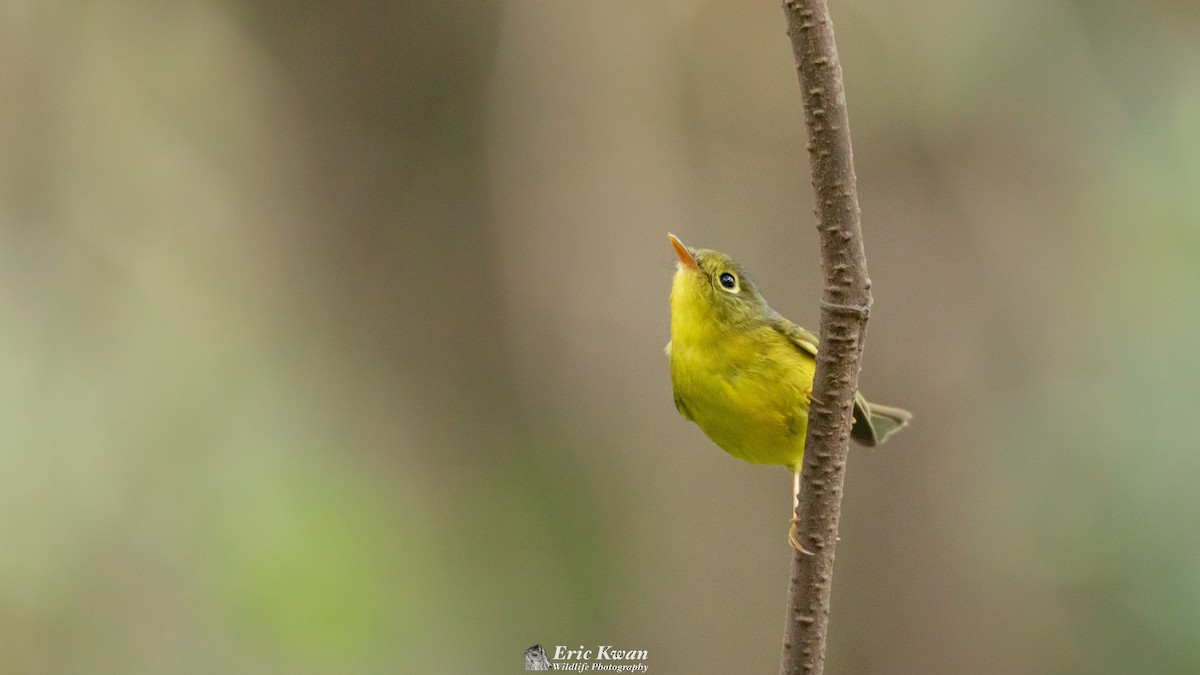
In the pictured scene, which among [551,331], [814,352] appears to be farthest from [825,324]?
[551,331]

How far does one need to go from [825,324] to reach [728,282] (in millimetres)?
1193

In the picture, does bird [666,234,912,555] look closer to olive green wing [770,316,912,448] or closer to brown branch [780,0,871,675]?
olive green wing [770,316,912,448]

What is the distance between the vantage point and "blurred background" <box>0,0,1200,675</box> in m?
4.46

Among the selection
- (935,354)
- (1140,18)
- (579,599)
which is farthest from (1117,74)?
(579,599)

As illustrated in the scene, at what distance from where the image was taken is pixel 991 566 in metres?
4.65

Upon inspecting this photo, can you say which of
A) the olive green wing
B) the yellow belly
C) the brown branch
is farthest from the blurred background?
the brown branch

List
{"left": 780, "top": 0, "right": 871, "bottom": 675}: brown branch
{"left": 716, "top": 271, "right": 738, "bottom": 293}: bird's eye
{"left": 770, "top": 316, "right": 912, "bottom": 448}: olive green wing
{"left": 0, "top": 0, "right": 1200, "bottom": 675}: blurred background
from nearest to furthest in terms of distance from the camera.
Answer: {"left": 780, "top": 0, "right": 871, "bottom": 675}: brown branch < {"left": 770, "top": 316, "right": 912, "bottom": 448}: olive green wing < {"left": 716, "top": 271, "right": 738, "bottom": 293}: bird's eye < {"left": 0, "top": 0, "right": 1200, "bottom": 675}: blurred background

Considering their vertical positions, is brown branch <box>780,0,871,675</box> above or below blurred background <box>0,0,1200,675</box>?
Answer: below

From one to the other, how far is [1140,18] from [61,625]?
17.3 feet

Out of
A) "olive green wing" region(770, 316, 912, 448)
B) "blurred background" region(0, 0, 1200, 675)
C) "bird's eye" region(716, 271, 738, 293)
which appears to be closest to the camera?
"olive green wing" region(770, 316, 912, 448)

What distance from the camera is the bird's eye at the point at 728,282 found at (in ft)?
10.1

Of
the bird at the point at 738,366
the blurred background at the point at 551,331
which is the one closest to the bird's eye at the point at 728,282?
the bird at the point at 738,366

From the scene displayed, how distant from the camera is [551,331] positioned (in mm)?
5145

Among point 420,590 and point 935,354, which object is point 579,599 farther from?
point 935,354
